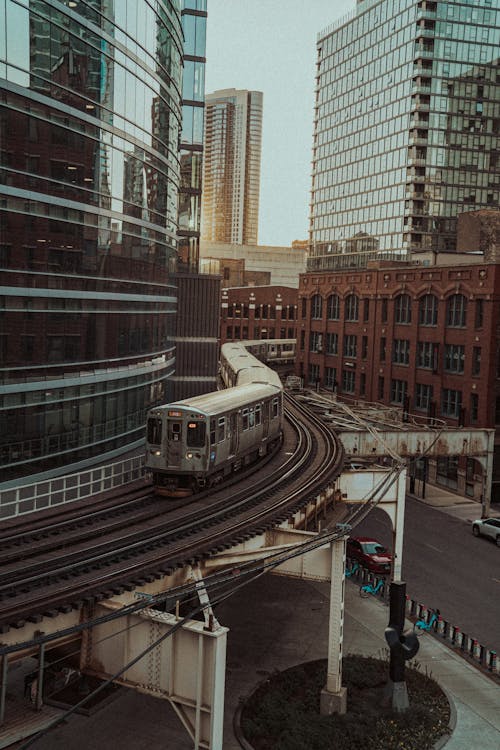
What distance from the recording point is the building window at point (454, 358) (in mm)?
54562

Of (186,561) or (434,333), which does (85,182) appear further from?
(434,333)

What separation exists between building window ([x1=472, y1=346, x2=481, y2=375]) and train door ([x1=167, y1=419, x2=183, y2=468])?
105ft

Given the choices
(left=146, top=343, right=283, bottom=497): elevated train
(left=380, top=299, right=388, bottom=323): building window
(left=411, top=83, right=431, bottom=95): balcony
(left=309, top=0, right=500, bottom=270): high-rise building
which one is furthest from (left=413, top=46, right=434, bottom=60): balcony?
(left=146, top=343, right=283, bottom=497): elevated train

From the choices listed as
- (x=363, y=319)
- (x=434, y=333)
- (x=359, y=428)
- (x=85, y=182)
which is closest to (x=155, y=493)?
(x=85, y=182)

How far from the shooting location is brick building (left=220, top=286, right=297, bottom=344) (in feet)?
338

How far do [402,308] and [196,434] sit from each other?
4042 cm

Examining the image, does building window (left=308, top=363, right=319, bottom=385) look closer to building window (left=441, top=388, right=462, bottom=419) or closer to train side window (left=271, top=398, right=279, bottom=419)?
building window (left=441, top=388, right=462, bottom=419)

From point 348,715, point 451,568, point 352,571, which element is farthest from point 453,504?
point 348,715

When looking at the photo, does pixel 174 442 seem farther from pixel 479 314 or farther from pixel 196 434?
pixel 479 314

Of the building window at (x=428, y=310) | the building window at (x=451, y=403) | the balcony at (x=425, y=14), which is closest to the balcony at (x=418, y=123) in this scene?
the balcony at (x=425, y=14)

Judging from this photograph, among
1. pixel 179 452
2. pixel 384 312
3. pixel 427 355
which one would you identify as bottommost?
pixel 179 452

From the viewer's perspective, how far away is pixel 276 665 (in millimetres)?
23812

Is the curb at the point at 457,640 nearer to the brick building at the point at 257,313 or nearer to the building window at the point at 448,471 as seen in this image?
the building window at the point at 448,471

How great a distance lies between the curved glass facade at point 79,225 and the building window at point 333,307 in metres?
34.7
